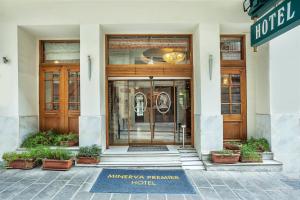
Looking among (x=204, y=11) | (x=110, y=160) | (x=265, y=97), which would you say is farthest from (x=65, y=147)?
(x=265, y=97)

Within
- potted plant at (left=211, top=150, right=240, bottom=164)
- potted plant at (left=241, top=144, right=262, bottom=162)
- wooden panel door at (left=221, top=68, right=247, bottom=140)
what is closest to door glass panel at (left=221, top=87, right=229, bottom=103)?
wooden panel door at (left=221, top=68, right=247, bottom=140)

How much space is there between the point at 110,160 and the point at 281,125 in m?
4.95

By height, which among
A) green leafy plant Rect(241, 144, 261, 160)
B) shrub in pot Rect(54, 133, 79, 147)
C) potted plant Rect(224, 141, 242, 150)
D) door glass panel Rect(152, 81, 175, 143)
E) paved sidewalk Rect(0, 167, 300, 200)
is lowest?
paved sidewalk Rect(0, 167, 300, 200)

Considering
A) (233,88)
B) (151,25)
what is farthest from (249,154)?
(151,25)


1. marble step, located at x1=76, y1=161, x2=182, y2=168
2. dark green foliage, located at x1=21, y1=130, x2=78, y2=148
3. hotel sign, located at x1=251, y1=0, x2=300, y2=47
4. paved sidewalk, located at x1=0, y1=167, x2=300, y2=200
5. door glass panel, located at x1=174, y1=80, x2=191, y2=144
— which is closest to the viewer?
hotel sign, located at x1=251, y1=0, x2=300, y2=47

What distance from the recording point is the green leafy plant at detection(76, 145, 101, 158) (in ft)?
20.1

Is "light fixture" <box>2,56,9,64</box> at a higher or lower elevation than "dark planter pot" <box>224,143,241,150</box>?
higher

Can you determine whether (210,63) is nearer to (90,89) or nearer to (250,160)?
(250,160)

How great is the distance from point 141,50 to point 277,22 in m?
4.97

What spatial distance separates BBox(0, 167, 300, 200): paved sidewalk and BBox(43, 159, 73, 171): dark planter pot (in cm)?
18

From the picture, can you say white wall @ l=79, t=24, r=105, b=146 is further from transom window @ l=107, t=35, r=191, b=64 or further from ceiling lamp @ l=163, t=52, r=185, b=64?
ceiling lamp @ l=163, t=52, r=185, b=64

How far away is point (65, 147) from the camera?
6.54 metres

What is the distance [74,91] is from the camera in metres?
7.43

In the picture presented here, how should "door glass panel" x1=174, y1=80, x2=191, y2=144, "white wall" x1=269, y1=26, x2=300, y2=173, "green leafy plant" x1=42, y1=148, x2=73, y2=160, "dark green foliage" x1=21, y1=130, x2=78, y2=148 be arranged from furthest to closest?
"door glass panel" x1=174, y1=80, x2=191, y2=144 < "dark green foliage" x1=21, y1=130, x2=78, y2=148 < "white wall" x1=269, y1=26, x2=300, y2=173 < "green leafy plant" x1=42, y1=148, x2=73, y2=160
